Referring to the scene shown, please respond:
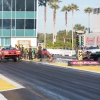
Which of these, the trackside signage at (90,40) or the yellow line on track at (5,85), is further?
the trackside signage at (90,40)

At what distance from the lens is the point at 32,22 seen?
66812mm

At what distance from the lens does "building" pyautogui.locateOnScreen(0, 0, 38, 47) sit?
66.7 m

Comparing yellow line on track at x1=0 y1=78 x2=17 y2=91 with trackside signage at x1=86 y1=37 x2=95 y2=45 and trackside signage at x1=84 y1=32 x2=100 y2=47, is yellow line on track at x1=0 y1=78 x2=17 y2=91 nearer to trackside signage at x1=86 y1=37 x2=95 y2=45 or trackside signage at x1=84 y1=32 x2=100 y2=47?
trackside signage at x1=84 y1=32 x2=100 y2=47

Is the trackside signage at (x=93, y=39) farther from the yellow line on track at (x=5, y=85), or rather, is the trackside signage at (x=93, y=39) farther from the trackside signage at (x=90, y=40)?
the yellow line on track at (x=5, y=85)

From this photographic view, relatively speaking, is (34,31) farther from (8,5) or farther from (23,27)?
(8,5)

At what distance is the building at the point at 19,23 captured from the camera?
6669 cm

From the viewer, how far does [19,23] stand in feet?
220

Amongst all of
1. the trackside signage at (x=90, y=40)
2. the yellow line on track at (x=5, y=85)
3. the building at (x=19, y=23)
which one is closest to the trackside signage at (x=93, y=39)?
the trackside signage at (x=90, y=40)

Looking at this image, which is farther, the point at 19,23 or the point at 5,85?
the point at 19,23

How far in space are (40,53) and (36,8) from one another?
24234 millimetres

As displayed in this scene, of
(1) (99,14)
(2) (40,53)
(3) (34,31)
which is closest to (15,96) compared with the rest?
(2) (40,53)

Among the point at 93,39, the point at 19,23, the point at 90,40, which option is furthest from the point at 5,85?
the point at 19,23

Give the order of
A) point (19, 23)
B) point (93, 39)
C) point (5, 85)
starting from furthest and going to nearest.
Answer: point (19, 23), point (93, 39), point (5, 85)

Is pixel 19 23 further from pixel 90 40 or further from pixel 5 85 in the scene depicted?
pixel 5 85
